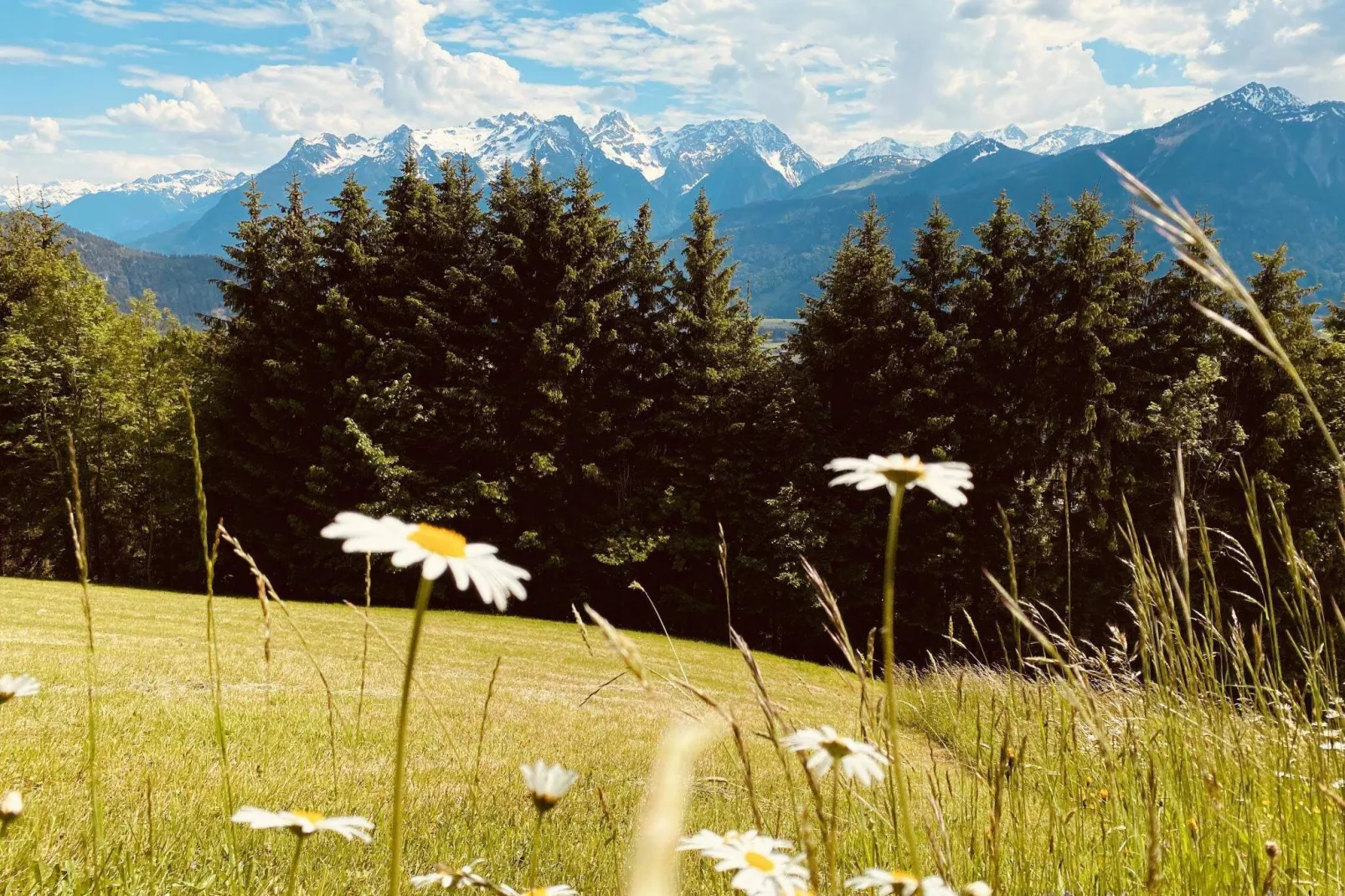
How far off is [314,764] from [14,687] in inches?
132

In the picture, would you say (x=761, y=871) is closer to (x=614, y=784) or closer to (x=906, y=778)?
(x=906, y=778)

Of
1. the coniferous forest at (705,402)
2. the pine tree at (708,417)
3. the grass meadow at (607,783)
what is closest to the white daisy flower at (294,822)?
the grass meadow at (607,783)

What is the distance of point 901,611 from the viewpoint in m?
20.9

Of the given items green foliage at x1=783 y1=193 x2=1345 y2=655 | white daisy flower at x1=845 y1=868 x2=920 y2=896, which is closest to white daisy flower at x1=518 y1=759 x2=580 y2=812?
white daisy flower at x1=845 y1=868 x2=920 y2=896

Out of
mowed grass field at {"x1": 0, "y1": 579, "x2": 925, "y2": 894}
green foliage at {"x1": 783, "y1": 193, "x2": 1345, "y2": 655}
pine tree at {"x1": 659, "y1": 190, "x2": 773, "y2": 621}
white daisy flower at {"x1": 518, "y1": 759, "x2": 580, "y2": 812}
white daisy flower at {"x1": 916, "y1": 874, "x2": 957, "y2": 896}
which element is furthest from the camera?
pine tree at {"x1": 659, "y1": 190, "x2": 773, "y2": 621}

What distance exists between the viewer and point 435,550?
2.40 feet

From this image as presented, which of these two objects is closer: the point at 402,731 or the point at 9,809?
the point at 402,731

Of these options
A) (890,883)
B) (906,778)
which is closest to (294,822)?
(890,883)

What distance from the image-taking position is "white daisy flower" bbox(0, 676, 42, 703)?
109 cm

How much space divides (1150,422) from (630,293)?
13208 millimetres

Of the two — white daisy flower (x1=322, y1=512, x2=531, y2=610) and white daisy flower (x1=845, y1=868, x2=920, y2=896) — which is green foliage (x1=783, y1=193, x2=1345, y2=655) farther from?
white daisy flower (x1=322, y1=512, x2=531, y2=610)

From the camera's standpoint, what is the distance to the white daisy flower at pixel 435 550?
72 cm

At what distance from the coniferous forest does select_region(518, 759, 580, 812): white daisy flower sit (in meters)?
18.8

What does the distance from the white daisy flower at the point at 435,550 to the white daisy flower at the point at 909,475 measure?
336 millimetres
